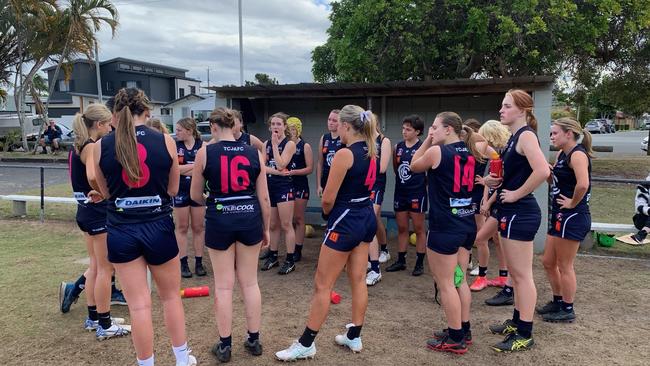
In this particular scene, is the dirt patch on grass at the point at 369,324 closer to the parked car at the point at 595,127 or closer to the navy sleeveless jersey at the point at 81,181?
the navy sleeveless jersey at the point at 81,181

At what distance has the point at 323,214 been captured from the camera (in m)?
3.42

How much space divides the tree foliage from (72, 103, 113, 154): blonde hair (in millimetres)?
9644

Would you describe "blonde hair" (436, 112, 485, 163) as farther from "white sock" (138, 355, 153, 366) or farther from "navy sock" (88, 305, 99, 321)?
"navy sock" (88, 305, 99, 321)

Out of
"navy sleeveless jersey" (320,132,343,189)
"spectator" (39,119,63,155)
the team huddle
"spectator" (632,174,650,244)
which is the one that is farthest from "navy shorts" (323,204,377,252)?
"spectator" (39,119,63,155)

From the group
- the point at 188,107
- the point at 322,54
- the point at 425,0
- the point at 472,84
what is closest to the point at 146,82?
the point at 188,107

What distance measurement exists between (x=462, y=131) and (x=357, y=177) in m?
0.96

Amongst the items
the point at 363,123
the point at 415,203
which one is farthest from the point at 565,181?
the point at 363,123

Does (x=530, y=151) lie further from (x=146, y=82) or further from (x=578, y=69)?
(x=146, y=82)

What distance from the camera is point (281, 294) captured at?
488cm

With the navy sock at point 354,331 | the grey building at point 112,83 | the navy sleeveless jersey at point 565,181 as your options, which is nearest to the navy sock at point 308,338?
the navy sock at point 354,331

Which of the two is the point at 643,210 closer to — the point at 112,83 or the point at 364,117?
the point at 364,117

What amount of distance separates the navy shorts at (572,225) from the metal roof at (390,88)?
2282 mm

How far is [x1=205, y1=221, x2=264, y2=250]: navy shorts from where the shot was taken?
328 cm

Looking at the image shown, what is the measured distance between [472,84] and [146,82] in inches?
1786
